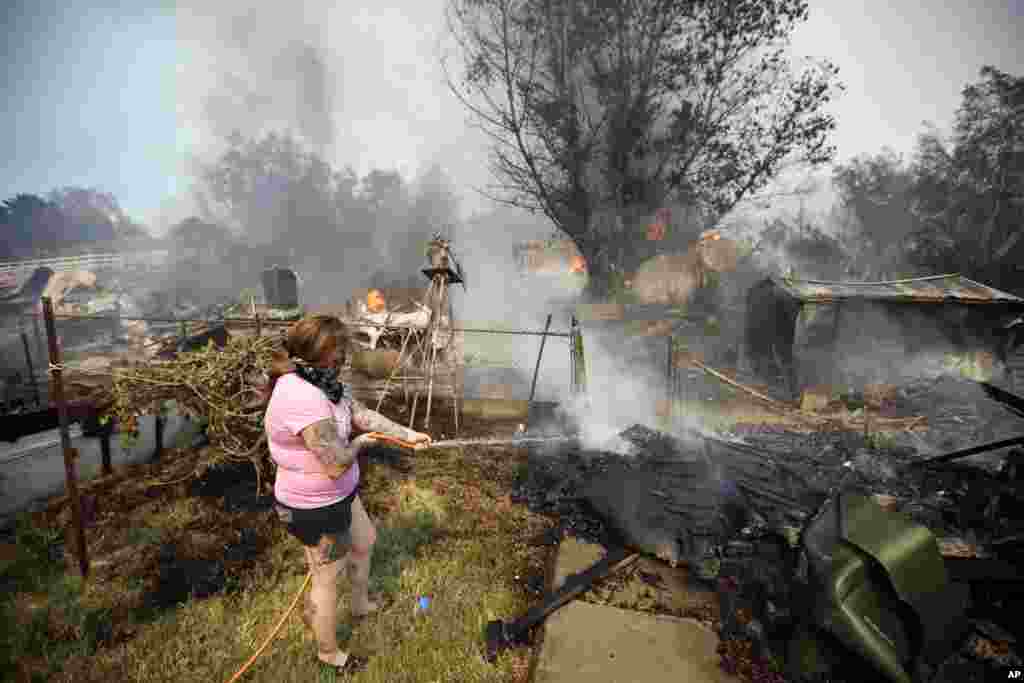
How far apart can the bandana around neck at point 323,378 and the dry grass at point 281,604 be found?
2.04 metres

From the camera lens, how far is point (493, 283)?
31000 millimetres

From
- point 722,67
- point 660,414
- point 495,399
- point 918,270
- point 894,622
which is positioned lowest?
point 660,414

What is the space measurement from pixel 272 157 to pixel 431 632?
49613mm

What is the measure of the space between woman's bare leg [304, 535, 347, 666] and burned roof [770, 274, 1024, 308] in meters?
11.9

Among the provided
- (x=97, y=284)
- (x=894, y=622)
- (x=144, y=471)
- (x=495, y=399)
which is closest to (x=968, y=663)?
(x=894, y=622)

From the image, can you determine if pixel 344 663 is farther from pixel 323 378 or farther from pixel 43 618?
pixel 43 618

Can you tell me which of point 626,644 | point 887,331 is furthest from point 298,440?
point 887,331

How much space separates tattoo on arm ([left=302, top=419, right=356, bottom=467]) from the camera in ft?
8.37

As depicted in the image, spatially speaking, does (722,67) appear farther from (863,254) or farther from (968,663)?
(863,254)

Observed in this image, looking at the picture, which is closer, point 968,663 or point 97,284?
point 968,663

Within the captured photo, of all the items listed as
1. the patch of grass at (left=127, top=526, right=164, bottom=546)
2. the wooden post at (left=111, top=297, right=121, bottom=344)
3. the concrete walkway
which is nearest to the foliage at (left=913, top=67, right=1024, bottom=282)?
the concrete walkway

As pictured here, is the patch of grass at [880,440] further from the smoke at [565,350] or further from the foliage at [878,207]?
the foliage at [878,207]

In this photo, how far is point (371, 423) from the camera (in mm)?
3146

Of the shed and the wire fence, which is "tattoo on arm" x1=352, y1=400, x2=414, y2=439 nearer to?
the wire fence
